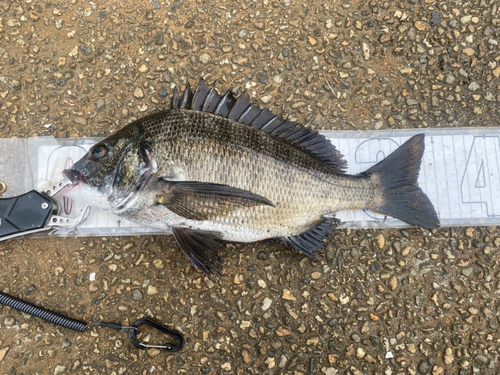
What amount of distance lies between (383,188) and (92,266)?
7.12ft

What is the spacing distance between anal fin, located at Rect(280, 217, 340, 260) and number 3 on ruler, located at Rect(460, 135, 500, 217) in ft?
3.67

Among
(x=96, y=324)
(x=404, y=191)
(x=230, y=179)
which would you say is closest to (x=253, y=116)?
(x=230, y=179)

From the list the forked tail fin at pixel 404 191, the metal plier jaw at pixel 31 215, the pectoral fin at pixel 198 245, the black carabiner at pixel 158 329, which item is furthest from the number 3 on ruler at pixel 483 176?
the metal plier jaw at pixel 31 215

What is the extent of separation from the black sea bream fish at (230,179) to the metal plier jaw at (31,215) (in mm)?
291

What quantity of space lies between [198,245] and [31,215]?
127cm

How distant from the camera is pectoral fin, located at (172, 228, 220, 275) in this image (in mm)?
2074

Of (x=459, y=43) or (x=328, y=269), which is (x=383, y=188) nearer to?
(x=328, y=269)

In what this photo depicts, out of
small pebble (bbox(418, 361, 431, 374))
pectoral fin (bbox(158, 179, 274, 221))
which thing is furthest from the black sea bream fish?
small pebble (bbox(418, 361, 431, 374))

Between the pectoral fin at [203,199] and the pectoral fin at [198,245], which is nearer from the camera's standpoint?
the pectoral fin at [203,199]

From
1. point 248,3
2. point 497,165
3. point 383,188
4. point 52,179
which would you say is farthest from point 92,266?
point 497,165

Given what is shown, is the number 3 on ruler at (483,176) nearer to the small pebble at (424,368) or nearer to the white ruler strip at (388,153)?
the white ruler strip at (388,153)

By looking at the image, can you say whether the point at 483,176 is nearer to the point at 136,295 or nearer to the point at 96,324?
the point at 136,295

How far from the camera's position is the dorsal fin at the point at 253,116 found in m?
2.17

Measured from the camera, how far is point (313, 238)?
2248 mm
